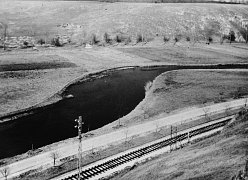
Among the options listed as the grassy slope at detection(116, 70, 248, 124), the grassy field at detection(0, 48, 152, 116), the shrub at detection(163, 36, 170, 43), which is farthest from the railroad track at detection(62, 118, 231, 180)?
the shrub at detection(163, 36, 170, 43)

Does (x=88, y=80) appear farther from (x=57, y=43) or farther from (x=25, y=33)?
(x=25, y=33)

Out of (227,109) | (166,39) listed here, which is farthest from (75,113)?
(166,39)

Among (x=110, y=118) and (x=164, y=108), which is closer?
(x=110, y=118)

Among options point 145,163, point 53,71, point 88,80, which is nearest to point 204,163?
point 145,163

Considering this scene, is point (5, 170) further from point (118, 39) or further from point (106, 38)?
point (118, 39)

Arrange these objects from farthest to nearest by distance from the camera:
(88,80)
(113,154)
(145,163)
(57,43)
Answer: (57,43) < (88,80) < (113,154) < (145,163)

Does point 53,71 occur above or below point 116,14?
below
